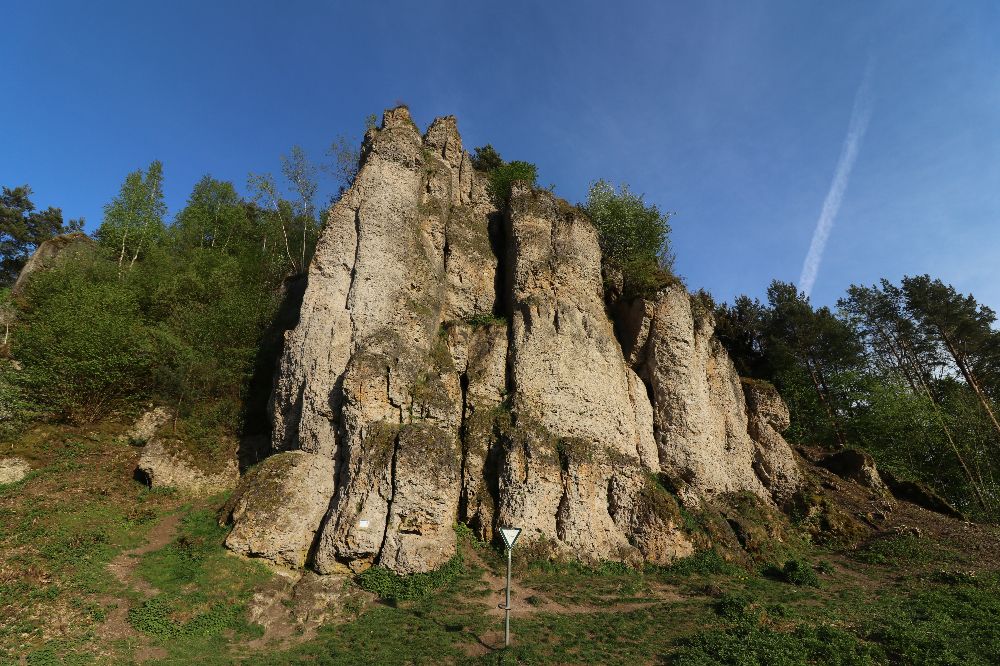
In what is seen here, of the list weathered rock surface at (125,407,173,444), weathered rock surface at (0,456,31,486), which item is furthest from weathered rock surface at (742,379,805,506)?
weathered rock surface at (0,456,31,486)

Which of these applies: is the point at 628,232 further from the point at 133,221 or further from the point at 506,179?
the point at 133,221

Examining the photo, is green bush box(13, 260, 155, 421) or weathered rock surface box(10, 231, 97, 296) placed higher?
weathered rock surface box(10, 231, 97, 296)

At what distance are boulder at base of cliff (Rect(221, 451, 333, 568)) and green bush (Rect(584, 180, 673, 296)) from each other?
1888cm

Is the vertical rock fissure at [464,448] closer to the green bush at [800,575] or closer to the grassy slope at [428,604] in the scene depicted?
the grassy slope at [428,604]

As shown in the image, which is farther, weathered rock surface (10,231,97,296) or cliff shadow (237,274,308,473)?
weathered rock surface (10,231,97,296)

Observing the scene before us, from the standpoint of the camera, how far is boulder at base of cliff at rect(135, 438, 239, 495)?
1816 cm

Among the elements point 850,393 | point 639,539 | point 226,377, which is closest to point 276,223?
point 226,377

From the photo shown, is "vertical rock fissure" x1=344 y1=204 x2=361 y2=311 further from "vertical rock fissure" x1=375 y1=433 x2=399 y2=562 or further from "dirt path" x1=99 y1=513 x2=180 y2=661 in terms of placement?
"dirt path" x1=99 y1=513 x2=180 y2=661

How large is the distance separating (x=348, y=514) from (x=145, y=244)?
30636 millimetres

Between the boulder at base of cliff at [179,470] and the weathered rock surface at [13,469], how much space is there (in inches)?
143

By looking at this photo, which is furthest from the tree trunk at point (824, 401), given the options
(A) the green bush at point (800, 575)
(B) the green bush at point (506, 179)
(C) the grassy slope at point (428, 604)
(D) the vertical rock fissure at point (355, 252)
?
(D) the vertical rock fissure at point (355, 252)

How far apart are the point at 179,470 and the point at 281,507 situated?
6.24 metres

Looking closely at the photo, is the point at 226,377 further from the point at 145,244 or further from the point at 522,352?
the point at 145,244

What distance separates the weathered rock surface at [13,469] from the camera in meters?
16.9
